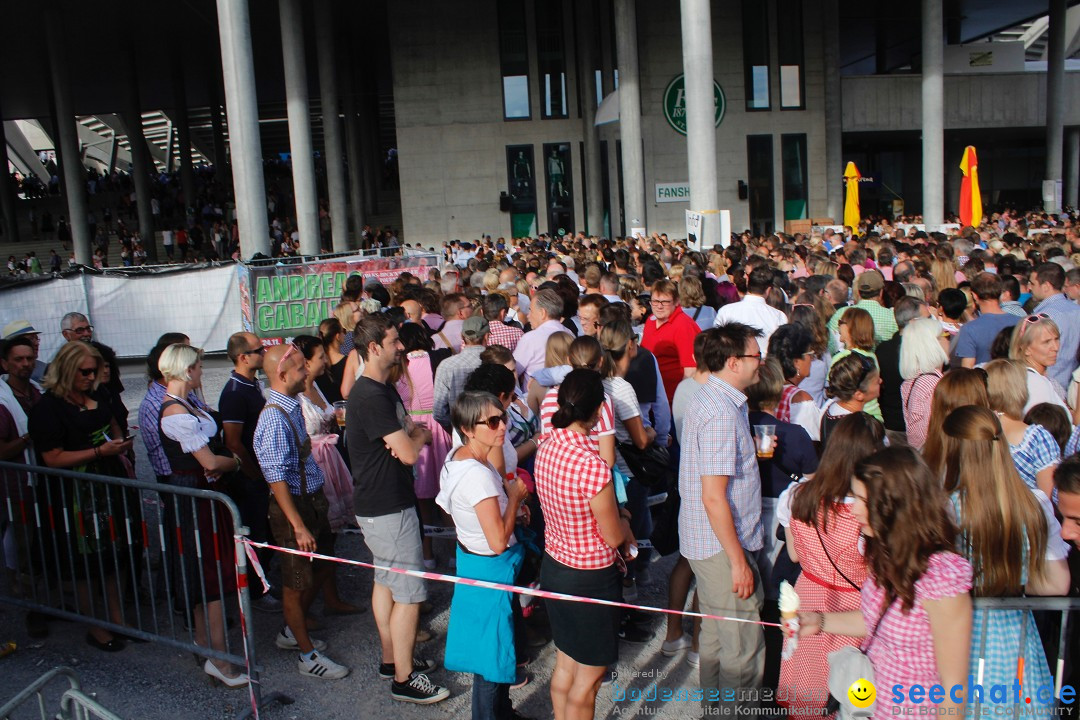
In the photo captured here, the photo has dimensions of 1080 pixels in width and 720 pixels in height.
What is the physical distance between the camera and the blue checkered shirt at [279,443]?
525cm

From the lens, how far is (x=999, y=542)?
348 centimetres

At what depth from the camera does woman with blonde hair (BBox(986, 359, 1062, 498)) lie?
4516 millimetres

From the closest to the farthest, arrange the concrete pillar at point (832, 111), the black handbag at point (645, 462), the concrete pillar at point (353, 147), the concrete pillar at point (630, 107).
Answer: the black handbag at point (645, 462) → the concrete pillar at point (630, 107) → the concrete pillar at point (832, 111) → the concrete pillar at point (353, 147)

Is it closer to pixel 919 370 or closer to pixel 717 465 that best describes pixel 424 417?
pixel 717 465

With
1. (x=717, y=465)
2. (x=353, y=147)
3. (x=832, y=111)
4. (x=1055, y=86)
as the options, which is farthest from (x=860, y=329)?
(x=353, y=147)

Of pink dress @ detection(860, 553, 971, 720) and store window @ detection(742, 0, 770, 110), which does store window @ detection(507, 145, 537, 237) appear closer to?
store window @ detection(742, 0, 770, 110)

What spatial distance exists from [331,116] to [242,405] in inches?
1047

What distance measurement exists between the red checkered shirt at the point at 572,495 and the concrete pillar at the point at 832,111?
31.4m

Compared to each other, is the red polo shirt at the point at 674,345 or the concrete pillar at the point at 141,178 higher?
the concrete pillar at the point at 141,178

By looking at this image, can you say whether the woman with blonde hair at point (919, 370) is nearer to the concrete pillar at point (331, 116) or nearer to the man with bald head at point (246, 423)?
the man with bald head at point (246, 423)

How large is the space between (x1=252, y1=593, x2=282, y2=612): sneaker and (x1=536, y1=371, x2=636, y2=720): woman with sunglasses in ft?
9.27

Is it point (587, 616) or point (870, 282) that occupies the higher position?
point (870, 282)

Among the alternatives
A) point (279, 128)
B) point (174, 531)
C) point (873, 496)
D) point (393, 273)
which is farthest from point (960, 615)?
point (279, 128)

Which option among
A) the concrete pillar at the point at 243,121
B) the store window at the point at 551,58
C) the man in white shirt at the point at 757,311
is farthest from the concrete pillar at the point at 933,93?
the man in white shirt at the point at 757,311
